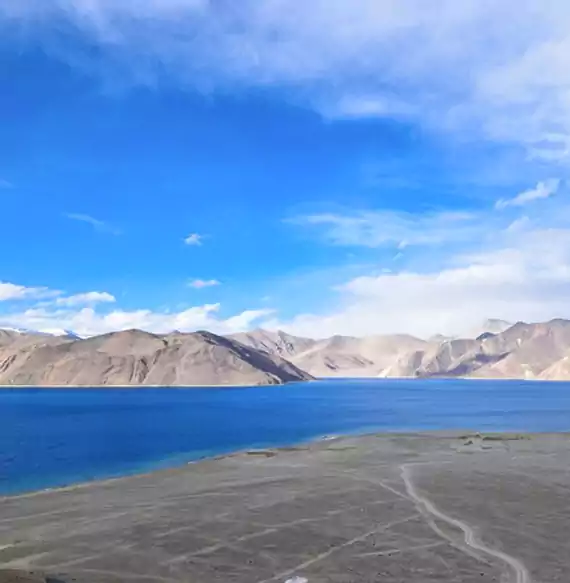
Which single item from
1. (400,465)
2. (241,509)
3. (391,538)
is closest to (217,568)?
(391,538)

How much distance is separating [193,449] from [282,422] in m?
36.8

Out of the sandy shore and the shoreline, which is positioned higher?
the shoreline

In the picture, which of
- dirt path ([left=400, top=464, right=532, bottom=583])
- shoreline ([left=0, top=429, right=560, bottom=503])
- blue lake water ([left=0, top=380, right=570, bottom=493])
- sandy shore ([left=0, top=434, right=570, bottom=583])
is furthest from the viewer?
blue lake water ([left=0, top=380, right=570, bottom=493])

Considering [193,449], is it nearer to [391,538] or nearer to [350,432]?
[350,432]

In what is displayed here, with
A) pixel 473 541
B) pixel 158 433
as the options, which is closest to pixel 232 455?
pixel 158 433

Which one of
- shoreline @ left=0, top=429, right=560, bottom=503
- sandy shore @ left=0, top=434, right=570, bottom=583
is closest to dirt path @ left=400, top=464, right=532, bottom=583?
sandy shore @ left=0, top=434, right=570, bottom=583

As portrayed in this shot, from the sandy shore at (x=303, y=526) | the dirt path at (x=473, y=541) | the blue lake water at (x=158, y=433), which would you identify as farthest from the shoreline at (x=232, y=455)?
the dirt path at (x=473, y=541)

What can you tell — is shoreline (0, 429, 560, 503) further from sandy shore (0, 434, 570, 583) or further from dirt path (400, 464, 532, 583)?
dirt path (400, 464, 532, 583)

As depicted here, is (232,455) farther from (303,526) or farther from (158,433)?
(303,526)

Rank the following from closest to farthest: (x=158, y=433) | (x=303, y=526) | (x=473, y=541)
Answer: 1. (x=473, y=541)
2. (x=303, y=526)
3. (x=158, y=433)

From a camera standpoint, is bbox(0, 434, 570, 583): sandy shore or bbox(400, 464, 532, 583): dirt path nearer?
bbox(400, 464, 532, 583): dirt path

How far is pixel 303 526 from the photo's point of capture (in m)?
27.7

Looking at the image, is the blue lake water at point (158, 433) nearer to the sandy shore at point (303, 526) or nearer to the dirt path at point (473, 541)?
the sandy shore at point (303, 526)

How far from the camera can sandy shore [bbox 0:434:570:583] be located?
21766mm
